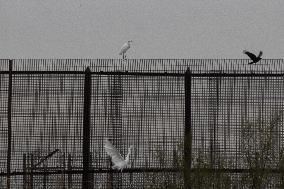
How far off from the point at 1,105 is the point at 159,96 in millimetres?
2319

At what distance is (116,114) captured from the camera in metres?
10.8

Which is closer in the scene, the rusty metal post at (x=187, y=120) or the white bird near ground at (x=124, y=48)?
Answer: the rusty metal post at (x=187, y=120)

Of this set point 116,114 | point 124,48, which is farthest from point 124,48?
point 116,114

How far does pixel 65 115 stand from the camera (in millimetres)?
10883

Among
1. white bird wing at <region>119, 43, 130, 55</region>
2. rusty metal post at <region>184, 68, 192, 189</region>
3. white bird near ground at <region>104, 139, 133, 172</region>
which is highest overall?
white bird wing at <region>119, 43, 130, 55</region>

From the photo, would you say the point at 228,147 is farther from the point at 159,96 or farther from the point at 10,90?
the point at 10,90

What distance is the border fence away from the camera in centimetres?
1070

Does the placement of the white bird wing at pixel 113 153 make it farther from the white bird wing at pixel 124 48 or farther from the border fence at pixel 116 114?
the white bird wing at pixel 124 48

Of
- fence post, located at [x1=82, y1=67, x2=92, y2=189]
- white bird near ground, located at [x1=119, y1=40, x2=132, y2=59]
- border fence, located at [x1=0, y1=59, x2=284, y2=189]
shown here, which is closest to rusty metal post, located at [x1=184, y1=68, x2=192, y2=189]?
border fence, located at [x1=0, y1=59, x2=284, y2=189]

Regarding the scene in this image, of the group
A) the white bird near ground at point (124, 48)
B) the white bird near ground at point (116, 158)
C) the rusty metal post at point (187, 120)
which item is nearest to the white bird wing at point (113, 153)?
the white bird near ground at point (116, 158)

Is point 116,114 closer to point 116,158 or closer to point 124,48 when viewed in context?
point 116,158

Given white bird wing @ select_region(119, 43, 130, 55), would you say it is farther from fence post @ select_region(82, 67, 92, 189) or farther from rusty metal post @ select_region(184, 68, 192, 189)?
rusty metal post @ select_region(184, 68, 192, 189)

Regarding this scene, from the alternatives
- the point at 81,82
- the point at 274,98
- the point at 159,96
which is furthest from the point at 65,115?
the point at 274,98

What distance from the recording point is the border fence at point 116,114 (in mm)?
10695
